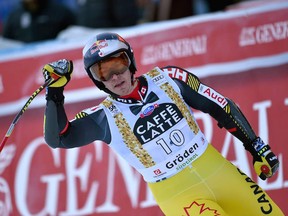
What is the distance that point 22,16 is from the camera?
32.8ft

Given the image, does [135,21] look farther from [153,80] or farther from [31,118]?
[153,80]

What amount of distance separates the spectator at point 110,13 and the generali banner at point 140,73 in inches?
46.9

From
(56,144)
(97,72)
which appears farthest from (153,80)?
(56,144)

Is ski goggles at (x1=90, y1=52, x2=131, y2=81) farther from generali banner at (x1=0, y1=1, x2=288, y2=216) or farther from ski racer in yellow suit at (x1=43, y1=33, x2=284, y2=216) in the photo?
generali banner at (x1=0, y1=1, x2=288, y2=216)

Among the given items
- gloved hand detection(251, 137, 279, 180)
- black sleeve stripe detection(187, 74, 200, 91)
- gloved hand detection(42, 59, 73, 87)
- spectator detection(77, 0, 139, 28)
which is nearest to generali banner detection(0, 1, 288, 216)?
spectator detection(77, 0, 139, 28)

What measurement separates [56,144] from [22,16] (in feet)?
15.9

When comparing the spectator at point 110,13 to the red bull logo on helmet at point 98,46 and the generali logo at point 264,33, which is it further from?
Answer: the red bull logo on helmet at point 98,46

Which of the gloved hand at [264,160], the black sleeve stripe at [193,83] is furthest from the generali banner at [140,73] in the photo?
the black sleeve stripe at [193,83]

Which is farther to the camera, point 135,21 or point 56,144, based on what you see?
point 135,21

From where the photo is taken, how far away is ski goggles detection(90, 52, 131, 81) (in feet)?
17.6

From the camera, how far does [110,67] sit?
17.6 feet

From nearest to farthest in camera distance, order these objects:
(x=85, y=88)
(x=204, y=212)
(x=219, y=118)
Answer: (x=204, y=212)
(x=219, y=118)
(x=85, y=88)

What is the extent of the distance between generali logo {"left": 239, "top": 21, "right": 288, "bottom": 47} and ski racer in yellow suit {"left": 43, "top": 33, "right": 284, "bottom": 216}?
2.03m

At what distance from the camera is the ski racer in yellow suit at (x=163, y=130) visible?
5.36 meters
